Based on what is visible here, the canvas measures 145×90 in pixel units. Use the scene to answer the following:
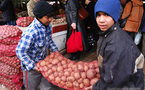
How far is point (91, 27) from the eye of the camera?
13.7 feet

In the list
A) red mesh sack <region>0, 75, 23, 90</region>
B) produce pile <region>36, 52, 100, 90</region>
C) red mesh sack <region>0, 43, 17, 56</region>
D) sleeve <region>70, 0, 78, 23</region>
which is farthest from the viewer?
sleeve <region>70, 0, 78, 23</region>

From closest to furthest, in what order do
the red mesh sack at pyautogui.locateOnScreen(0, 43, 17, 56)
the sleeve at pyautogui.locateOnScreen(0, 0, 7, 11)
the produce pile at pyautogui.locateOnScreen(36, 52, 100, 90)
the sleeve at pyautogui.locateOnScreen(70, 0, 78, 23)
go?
the produce pile at pyautogui.locateOnScreen(36, 52, 100, 90)
the red mesh sack at pyautogui.locateOnScreen(0, 43, 17, 56)
the sleeve at pyautogui.locateOnScreen(70, 0, 78, 23)
the sleeve at pyautogui.locateOnScreen(0, 0, 7, 11)

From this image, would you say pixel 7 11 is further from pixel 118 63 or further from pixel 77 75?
pixel 118 63

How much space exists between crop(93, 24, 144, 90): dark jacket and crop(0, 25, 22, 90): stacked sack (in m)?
1.77

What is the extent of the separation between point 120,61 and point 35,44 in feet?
3.72

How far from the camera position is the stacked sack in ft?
7.23

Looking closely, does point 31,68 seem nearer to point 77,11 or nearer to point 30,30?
point 30,30

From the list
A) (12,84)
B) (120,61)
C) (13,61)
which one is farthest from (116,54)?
(12,84)

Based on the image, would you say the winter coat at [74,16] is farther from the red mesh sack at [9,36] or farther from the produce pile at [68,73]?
the produce pile at [68,73]

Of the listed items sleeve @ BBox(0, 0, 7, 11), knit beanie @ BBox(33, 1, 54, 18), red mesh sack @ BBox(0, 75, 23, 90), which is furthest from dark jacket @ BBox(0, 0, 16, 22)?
knit beanie @ BBox(33, 1, 54, 18)

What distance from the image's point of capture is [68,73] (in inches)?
63.7

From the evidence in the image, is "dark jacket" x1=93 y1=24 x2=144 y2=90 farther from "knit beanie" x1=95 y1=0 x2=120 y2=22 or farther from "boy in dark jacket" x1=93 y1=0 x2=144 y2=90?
"knit beanie" x1=95 y1=0 x2=120 y2=22

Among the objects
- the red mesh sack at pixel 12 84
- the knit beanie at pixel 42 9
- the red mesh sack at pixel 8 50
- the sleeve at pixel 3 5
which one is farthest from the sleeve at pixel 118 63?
the sleeve at pixel 3 5

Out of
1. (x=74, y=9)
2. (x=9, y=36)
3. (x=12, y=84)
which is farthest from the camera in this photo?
(x=74, y=9)
